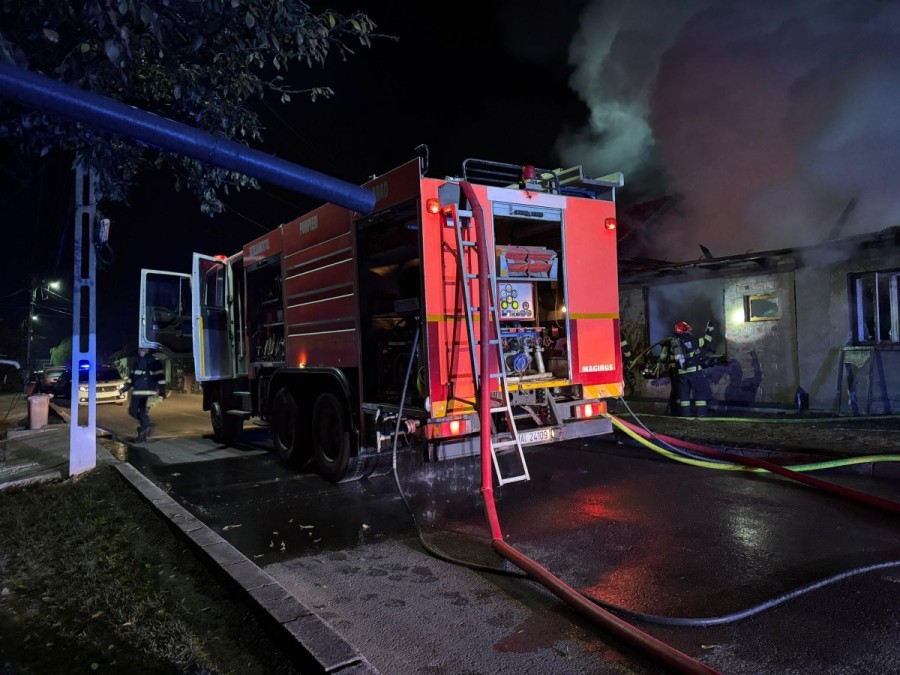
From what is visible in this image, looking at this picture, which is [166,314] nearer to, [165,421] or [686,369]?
[165,421]

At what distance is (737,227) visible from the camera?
1102cm

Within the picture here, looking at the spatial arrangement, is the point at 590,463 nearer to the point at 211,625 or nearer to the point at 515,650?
the point at 515,650

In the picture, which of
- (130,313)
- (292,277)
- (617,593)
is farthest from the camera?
Answer: (130,313)

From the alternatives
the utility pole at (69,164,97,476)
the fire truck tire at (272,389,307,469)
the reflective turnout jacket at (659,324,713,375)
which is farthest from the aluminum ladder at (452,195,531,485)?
the reflective turnout jacket at (659,324,713,375)

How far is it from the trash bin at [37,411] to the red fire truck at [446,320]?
7.15 m

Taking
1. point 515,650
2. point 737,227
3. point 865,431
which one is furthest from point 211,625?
point 737,227

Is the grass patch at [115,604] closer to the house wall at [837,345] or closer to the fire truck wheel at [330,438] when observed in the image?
the fire truck wheel at [330,438]

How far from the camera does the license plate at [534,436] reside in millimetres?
5040

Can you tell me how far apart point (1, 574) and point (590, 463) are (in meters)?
5.65

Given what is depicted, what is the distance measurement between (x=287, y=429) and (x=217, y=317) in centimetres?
258

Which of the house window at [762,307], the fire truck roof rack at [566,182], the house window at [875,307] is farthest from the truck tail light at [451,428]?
the house window at [762,307]

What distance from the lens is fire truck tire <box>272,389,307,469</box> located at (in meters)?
7.14

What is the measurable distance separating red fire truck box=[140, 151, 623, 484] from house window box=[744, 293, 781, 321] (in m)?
5.77

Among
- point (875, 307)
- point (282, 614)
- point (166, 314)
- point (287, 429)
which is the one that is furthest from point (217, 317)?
point (875, 307)
